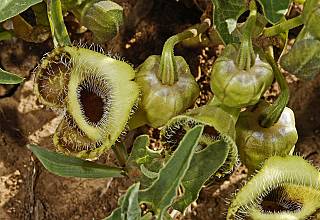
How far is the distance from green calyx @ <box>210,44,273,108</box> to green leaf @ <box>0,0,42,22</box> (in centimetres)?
39

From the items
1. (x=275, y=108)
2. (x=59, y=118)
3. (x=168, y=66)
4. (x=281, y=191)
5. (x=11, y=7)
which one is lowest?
(x=59, y=118)

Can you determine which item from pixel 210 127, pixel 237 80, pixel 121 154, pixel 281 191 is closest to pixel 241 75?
pixel 237 80

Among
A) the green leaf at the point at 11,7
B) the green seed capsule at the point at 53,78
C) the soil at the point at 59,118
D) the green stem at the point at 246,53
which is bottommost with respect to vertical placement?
the soil at the point at 59,118

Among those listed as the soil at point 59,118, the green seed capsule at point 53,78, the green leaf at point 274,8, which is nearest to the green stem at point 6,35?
the soil at point 59,118

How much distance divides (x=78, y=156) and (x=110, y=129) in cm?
9

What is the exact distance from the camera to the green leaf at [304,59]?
163 centimetres

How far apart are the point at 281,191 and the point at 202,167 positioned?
18 cm

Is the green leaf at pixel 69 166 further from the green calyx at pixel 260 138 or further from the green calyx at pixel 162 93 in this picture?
the green calyx at pixel 260 138

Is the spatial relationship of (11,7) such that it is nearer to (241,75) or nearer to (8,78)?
(8,78)

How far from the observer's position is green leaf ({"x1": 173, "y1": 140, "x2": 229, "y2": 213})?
5.08ft

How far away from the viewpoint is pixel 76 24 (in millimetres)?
2107

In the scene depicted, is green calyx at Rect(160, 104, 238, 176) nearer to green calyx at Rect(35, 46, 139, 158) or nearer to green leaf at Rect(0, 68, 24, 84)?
green calyx at Rect(35, 46, 139, 158)

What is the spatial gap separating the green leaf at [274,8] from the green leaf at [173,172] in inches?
11.6

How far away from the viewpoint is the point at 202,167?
1570 millimetres
